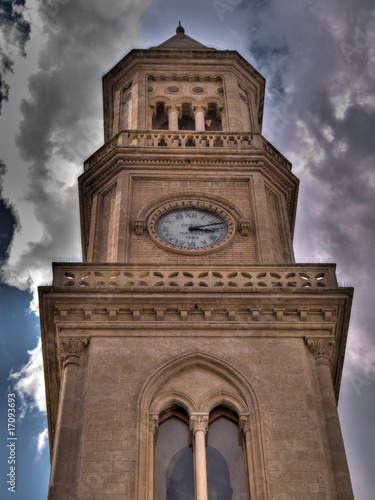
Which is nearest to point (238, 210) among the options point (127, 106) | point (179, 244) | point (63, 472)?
point (179, 244)

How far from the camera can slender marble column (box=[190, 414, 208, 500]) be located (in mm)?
24406

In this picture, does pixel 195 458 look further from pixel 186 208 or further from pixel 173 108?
pixel 173 108

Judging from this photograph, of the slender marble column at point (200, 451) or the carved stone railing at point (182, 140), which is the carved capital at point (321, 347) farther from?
the carved stone railing at point (182, 140)

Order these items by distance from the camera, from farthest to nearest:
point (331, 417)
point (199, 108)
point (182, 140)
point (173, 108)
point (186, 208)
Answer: point (199, 108) → point (173, 108) → point (182, 140) → point (186, 208) → point (331, 417)

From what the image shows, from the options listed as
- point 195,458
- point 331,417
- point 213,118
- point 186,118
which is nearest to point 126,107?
point 186,118

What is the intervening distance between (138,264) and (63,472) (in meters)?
7.46

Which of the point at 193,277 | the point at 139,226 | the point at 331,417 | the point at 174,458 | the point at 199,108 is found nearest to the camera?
the point at 174,458

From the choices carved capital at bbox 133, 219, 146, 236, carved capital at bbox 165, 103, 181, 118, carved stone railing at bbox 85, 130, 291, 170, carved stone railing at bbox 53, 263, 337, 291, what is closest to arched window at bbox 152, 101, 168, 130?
carved capital at bbox 165, 103, 181, 118

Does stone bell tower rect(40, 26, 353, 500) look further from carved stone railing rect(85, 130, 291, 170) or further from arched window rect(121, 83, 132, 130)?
arched window rect(121, 83, 132, 130)

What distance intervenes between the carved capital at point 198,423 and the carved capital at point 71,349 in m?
3.50

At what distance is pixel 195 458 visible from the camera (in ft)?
82.6

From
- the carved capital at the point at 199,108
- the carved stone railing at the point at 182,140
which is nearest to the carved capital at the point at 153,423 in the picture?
the carved stone railing at the point at 182,140

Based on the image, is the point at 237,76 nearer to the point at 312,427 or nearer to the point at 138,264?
the point at 138,264

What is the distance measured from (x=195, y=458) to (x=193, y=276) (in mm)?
6281
